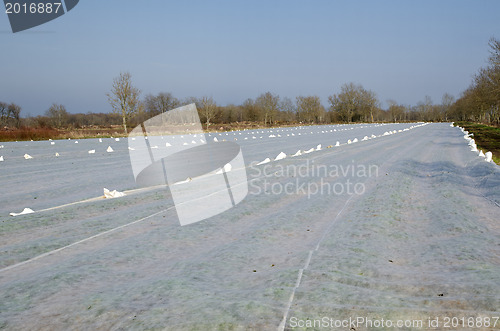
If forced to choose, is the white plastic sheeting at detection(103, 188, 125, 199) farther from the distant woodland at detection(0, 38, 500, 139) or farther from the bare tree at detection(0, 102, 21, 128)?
the bare tree at detection(0, 102, 21, 128)

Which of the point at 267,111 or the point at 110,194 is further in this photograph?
the point at 267,111

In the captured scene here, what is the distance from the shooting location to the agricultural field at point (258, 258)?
102 inches

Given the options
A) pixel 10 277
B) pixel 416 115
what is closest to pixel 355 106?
pixel 416 115

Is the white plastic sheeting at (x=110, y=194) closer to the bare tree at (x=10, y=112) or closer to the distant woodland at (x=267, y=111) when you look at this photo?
the distant woodland at (x=267, y=111)

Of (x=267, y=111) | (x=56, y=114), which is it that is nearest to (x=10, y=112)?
(x=56, y=114)

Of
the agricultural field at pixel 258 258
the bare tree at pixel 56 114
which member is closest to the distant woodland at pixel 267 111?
the bare tree at pixel 56 114

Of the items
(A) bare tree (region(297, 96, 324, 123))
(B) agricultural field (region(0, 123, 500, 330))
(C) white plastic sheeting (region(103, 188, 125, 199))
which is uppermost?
(A) bare tree (region(297, 96, 324, 123))

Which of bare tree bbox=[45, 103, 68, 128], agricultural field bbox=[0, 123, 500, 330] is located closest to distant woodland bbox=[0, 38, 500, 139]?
bare tree bbox=[45, 103, 68, 128]

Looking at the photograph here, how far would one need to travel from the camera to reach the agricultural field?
8.51ft

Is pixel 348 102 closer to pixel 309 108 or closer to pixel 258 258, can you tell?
pixel 309 108

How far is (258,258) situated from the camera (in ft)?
13.0

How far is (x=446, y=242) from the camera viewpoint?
4.29 m

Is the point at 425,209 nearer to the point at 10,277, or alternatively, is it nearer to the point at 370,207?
the point at 370,207

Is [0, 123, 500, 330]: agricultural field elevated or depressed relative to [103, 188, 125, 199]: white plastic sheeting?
depressed
